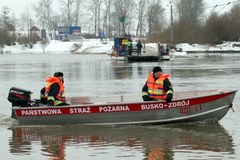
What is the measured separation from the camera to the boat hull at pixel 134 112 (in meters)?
13.5

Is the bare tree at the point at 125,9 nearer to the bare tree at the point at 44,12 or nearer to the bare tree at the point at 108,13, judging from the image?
the bare tree at the point at 108,13

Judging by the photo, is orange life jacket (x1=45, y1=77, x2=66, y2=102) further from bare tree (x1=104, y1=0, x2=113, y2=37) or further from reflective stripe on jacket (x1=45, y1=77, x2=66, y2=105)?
bare tree (x1=104, y1=0, x2=113, y2=37)

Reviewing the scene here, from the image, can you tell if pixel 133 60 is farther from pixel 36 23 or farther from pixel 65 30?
pixel 36 23

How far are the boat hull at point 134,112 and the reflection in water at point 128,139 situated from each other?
6.9 inches

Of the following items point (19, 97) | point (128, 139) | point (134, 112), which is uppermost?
point (19, 97)

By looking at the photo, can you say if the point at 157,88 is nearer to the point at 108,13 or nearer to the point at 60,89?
the point at 60,89

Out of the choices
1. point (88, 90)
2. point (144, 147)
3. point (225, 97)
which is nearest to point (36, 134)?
point (144, 147)

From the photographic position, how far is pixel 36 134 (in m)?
13.2

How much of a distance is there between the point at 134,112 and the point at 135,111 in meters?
0.05

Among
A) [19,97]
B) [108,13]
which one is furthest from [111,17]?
[19,97]

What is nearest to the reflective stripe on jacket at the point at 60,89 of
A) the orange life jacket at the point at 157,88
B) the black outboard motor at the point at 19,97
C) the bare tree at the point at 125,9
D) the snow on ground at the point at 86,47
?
the black outboard motor at the point at 19,97

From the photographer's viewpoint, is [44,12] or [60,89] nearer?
[60,89]

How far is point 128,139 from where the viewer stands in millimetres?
12312

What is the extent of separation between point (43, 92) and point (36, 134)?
1.66 metres
